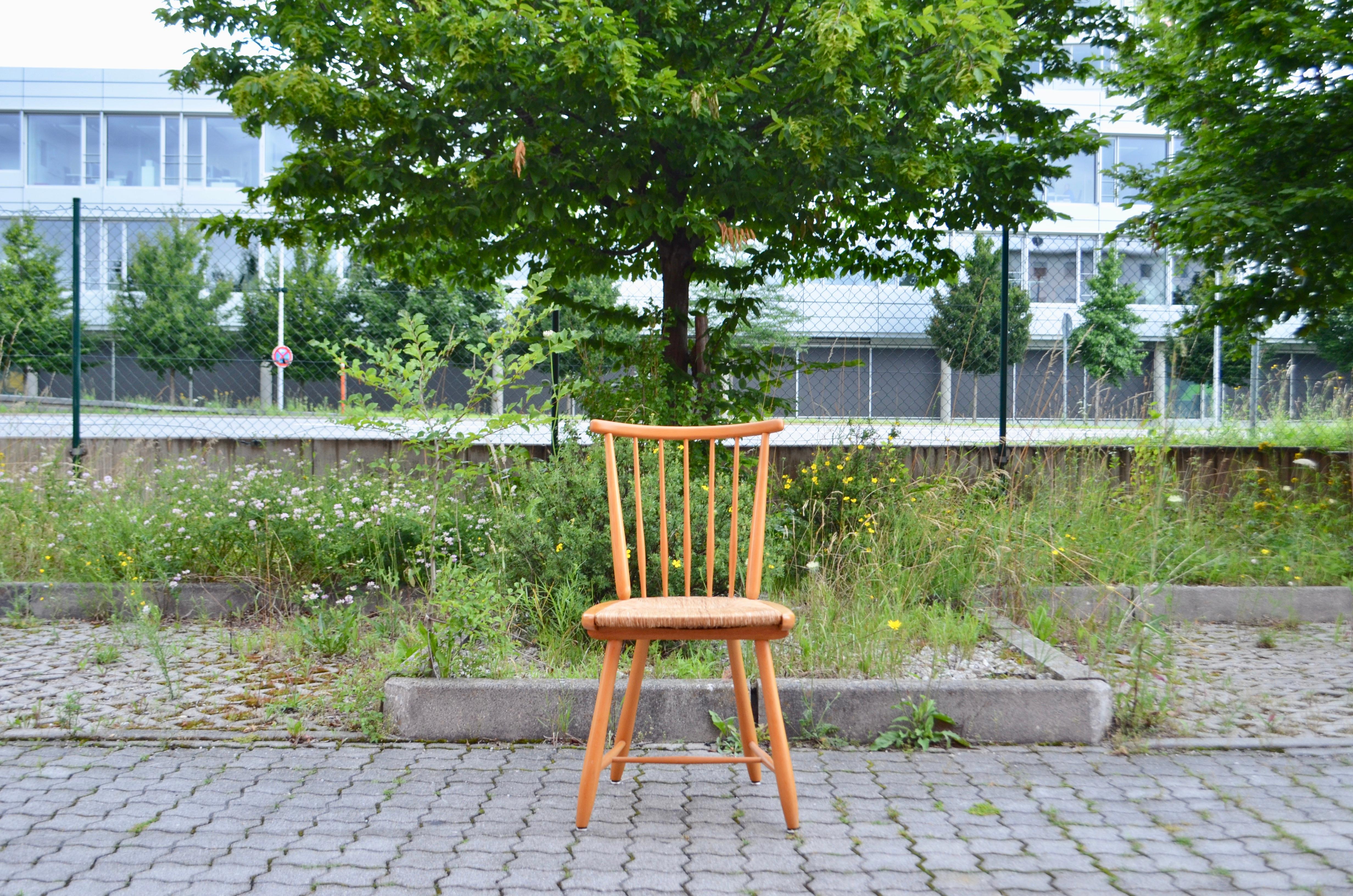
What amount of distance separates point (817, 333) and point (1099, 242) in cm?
239

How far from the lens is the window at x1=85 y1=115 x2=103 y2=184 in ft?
99.3

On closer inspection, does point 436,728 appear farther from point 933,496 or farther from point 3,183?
point 3,183

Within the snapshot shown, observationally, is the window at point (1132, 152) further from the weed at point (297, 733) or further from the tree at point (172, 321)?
the weed at point (297, 733)

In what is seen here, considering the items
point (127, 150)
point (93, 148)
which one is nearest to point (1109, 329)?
point (127, 150)

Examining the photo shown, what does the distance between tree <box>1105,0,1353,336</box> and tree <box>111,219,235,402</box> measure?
6.85m

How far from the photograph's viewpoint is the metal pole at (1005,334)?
6562 mm

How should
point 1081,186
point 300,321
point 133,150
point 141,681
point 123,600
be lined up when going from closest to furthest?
1. point 141,681
2. point 123,600
3. point 300,321
4. point 1081,186
5. point 133,150

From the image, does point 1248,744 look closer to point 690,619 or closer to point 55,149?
point 690,619

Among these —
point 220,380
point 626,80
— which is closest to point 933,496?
point 626,80

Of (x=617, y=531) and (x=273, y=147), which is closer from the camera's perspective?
(x=617, y=531)

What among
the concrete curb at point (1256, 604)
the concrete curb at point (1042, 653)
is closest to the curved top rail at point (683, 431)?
the concrete curb at point (1042, 653)

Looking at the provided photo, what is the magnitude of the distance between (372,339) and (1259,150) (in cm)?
585

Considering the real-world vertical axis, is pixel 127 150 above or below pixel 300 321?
above

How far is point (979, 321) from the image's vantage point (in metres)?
6.69
